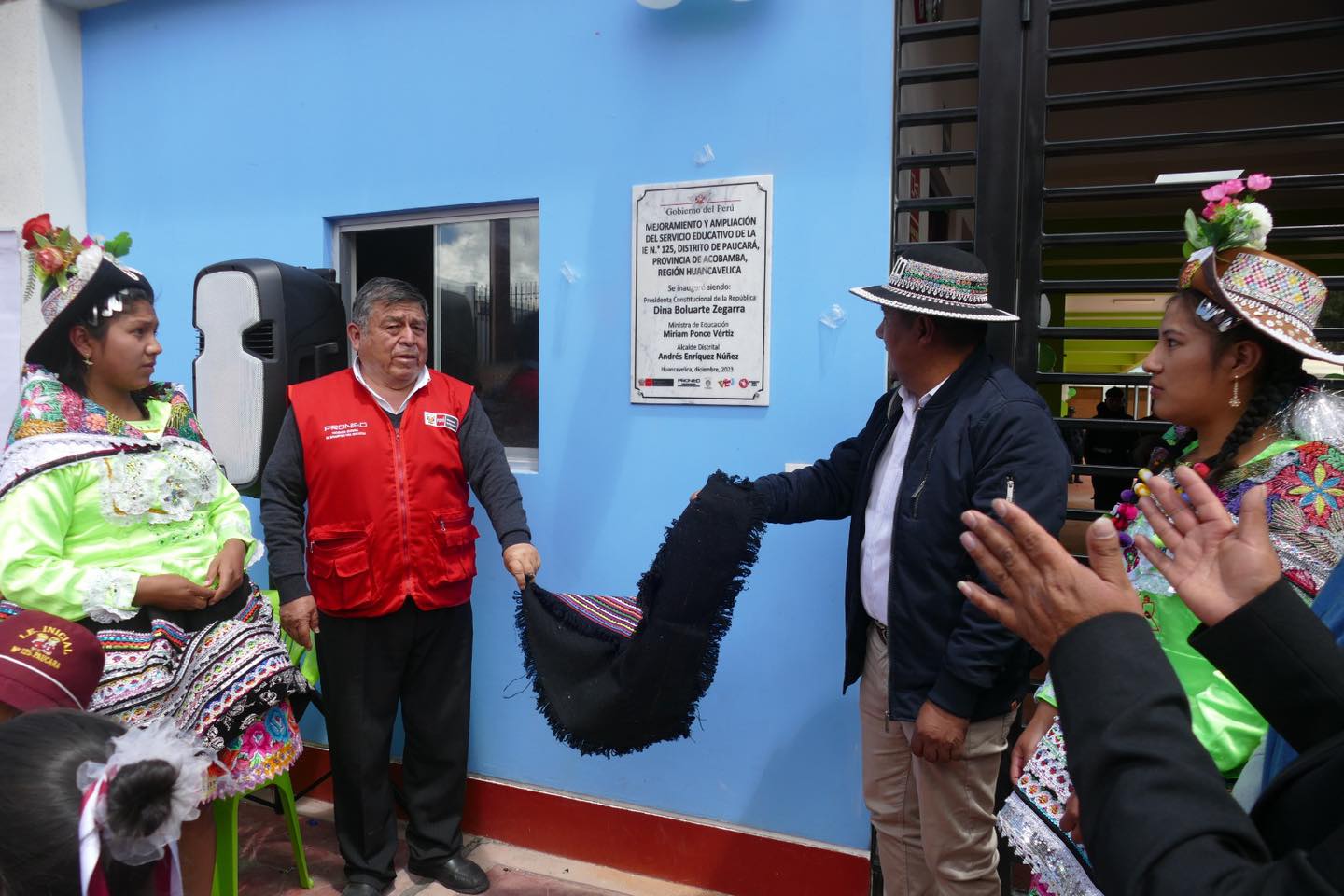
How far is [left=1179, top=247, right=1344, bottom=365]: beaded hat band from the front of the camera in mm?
1718

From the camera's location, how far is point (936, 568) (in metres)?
2.17

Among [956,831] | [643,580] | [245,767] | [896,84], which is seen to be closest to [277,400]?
[245,767]

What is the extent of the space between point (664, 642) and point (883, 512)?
0.70m

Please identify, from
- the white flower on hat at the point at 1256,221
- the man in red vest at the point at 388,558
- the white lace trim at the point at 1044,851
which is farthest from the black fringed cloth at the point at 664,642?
the white flower on hat at the point at 1256,221

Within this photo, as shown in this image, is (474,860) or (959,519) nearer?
(959,519)

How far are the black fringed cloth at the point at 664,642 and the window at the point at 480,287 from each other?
119 centimetres

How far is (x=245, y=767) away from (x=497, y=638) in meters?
1.05

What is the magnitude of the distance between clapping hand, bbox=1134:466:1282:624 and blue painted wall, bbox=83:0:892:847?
179cm

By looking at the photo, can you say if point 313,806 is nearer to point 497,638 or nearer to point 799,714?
point 497,638

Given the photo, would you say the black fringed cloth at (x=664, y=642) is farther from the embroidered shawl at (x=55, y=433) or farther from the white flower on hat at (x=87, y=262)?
the white flower on hat at (x=87, y=262)

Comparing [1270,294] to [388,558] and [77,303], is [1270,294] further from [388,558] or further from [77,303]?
[77,303]

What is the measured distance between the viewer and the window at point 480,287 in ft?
11.5

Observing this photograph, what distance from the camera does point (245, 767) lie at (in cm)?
264

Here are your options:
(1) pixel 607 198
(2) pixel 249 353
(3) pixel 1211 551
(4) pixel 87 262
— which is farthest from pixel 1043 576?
(2) pixel 249 353
